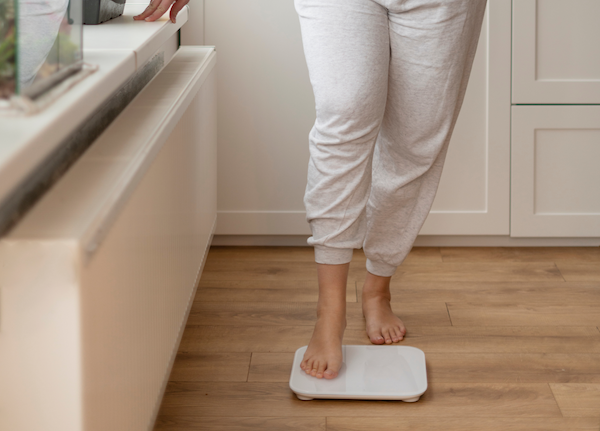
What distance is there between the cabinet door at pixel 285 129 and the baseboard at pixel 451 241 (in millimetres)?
36

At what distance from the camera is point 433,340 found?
130 centimetres

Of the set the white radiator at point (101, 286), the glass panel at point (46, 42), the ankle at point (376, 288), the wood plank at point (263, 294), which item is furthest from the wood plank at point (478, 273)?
the glass panel at point (46, 42)

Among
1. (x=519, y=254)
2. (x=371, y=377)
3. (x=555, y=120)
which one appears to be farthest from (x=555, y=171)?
(x=371, y=377)

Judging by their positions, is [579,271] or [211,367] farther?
[579,271]

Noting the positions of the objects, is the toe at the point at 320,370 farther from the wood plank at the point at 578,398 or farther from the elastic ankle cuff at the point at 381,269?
the wood plank at the point at 578,398


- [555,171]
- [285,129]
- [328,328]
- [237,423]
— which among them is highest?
[285,129]

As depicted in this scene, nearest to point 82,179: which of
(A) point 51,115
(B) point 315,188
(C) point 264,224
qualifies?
(A) point 51,115

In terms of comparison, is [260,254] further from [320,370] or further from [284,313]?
[320,370]

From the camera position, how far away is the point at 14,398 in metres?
0.52

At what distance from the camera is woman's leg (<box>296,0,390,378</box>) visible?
99cm

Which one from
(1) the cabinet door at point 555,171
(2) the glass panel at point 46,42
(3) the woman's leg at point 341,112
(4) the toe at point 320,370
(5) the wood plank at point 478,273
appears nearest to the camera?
(2) the glass panel at point 46,42

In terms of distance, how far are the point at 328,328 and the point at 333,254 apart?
0.48ft

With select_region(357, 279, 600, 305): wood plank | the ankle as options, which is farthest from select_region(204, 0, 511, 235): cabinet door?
the ankle

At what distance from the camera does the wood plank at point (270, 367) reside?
3.83ft
